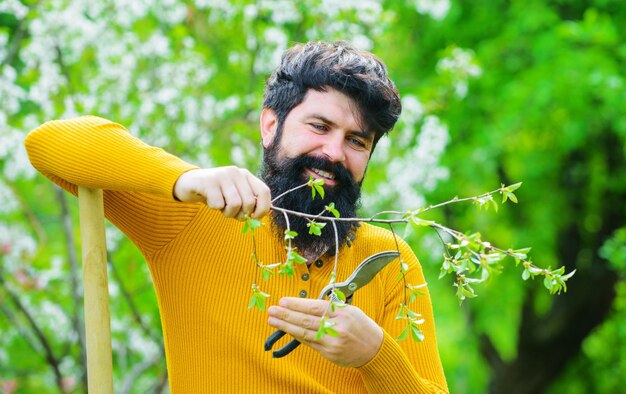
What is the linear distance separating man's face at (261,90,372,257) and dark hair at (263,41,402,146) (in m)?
0.03

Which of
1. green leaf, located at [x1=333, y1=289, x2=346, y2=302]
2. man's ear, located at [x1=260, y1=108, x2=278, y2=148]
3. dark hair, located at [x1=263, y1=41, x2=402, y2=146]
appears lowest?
green leaf, located at [x1=333, y1=289, x2=346, y2=302]

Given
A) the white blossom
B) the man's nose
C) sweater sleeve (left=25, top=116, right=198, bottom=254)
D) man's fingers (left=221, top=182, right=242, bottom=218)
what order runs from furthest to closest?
the white blossom → the man's nose → sweater sleeve (left=25, top=116, right=198, bottom=254) → man's fingers (left=221, top=182, right=242, bottom=218)

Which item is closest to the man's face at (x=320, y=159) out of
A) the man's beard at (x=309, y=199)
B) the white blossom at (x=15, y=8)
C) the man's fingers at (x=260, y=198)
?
the man's beard at (x=309, y=199)

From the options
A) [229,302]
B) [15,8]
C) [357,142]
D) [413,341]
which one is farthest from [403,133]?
[229,302]

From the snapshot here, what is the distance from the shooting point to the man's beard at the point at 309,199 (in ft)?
8.74

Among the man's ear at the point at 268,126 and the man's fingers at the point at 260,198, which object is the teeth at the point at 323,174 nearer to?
the man's ear at the point at 268,126

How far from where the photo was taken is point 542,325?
10.6 metres

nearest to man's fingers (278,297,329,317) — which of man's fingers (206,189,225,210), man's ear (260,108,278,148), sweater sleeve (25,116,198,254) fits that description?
man's fingers (206,189,225,210)

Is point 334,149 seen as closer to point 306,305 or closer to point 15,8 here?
point 306,305

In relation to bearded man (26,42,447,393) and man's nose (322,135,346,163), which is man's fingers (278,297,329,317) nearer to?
bearded man (26,42,447,393)

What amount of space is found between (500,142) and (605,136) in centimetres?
165

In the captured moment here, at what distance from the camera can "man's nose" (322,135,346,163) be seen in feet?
8.59

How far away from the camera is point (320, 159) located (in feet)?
8.65

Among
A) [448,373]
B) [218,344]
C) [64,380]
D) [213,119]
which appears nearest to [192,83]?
[213,119]
